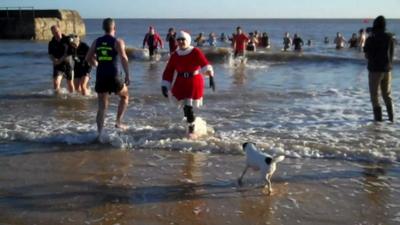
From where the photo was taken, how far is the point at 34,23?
166 ft

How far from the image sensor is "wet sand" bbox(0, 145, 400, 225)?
4.39 m

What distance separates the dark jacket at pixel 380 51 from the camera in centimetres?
885

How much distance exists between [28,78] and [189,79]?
10.1 meters

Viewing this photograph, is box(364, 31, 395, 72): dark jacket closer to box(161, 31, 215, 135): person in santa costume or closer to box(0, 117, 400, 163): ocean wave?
box(0, 117, 400, 163): ocean wave

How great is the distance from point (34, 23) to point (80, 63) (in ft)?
139

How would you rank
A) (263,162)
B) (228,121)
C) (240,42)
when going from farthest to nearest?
1. (240,42)
2. (228,121)
3. (263,162)

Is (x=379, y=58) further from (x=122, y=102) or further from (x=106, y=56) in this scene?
(x=106, y=56)

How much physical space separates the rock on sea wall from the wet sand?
46796 millimetres

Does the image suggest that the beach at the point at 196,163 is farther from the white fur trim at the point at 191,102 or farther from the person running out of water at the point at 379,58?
the white fur trim at the point at 191,102

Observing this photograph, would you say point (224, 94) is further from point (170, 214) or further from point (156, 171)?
point (170, 214)

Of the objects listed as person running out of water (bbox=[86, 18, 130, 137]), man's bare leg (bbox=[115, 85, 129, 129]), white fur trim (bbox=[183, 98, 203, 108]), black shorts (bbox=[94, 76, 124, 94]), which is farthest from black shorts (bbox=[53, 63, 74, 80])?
white fur trim (bbox=[183, 98, 203, 108])

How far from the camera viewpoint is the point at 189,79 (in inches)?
283

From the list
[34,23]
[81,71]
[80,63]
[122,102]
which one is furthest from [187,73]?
[34,23]

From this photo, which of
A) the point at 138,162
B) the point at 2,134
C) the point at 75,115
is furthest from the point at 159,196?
the point at 75,115
